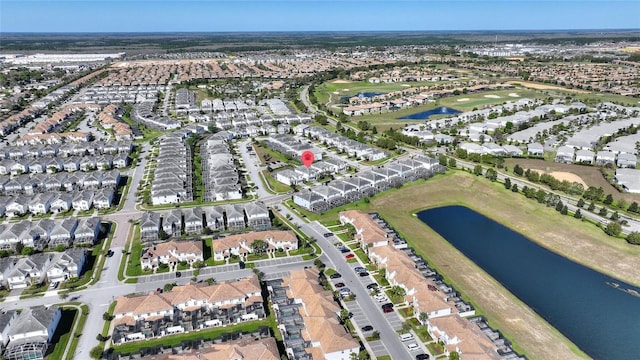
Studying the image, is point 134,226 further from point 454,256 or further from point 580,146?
point 580,146

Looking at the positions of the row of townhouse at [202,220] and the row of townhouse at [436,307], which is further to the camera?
the row of townhouse at [202,220]

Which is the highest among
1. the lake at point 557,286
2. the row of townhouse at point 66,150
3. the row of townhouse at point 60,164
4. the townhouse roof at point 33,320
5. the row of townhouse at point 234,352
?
Result: the row of townhouse at point 66,150

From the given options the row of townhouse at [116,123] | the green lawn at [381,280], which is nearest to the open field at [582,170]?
the green lawn at [381,280]

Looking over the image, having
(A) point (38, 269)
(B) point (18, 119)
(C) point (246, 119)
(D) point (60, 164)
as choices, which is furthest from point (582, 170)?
(B) point (18, 119)

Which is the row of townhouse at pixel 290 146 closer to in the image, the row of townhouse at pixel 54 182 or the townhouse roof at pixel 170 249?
the row of townhouse at pixel 54 182

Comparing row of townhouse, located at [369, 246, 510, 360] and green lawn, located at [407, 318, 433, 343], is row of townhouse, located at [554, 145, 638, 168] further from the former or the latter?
green lawn, located at [407, 318, 433, 343]

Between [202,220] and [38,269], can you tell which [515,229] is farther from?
[38,269]

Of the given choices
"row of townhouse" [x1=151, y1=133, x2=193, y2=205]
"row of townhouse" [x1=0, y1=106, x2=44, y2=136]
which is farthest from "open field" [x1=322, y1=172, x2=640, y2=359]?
"row of townhouse" [x1=0, y1=106, x2=44, y2=136]
